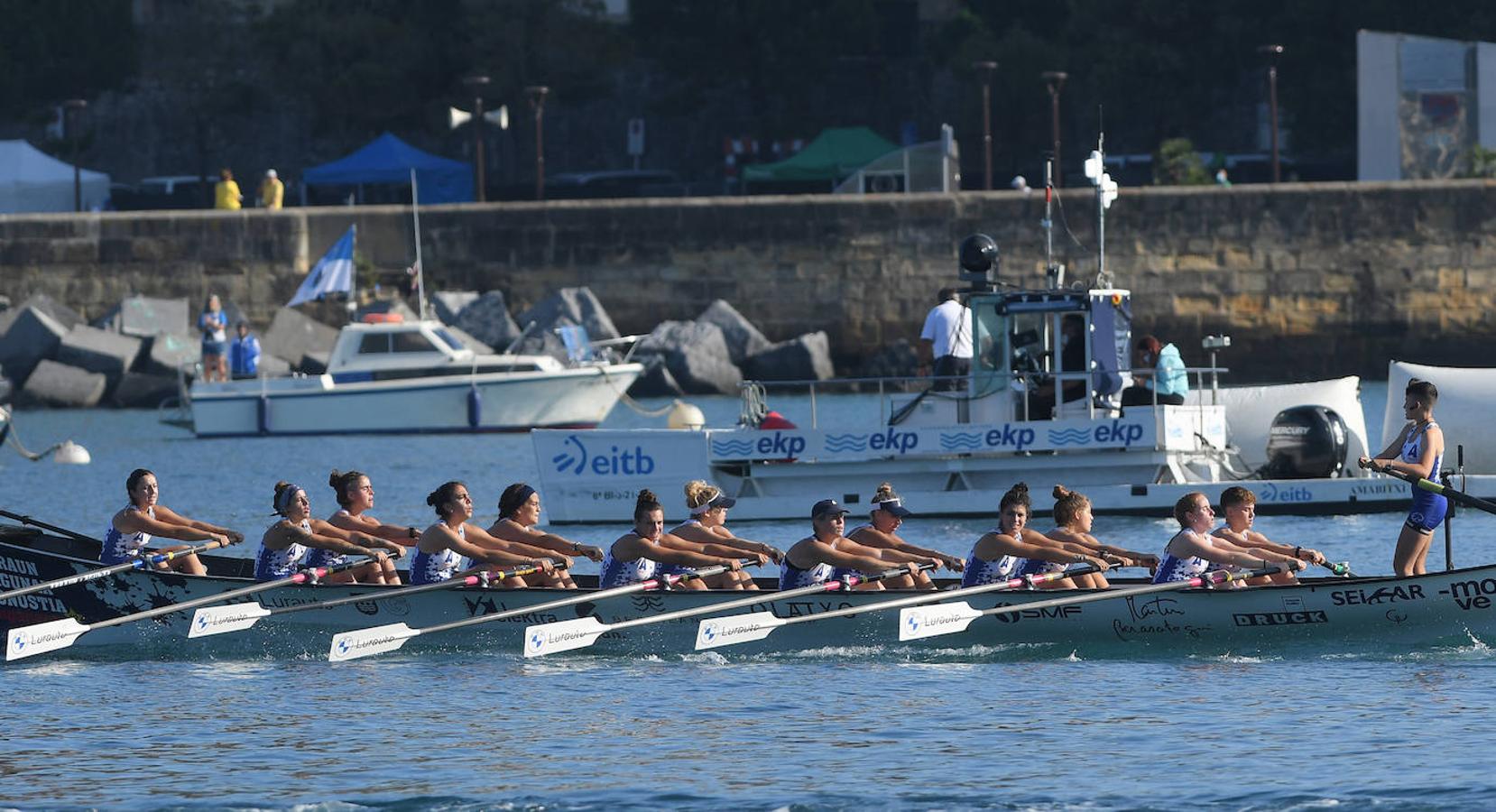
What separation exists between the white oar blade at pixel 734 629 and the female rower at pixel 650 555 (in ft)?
1.81

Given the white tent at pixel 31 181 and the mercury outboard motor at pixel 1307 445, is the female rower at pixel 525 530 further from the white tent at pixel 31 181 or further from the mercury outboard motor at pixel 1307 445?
the white tent at pixel 31 181

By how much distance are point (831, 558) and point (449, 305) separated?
2840cm

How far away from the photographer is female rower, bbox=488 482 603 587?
1836cm

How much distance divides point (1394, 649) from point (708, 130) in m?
49.3

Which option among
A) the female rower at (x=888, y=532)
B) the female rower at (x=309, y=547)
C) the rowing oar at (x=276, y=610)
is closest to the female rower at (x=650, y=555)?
the rowing oar at (x=276, y=610)

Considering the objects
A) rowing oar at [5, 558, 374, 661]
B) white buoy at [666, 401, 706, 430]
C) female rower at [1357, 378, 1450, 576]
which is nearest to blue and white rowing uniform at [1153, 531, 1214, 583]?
female rower at [1357, 378, 1450, 576]

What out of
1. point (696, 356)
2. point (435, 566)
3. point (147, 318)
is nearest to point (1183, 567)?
point (435, 566)

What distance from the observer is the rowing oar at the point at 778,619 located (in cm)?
1756

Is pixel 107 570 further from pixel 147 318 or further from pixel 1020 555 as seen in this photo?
pixel 147 318

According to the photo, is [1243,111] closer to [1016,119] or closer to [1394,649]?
[1016,119]

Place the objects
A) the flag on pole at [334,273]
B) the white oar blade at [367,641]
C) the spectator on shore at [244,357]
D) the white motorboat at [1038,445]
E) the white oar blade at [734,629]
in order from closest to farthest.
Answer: the white oar blade at [734,629]
the white oar blade at [367,641]
the white motorboat at [1038,445]
the flag on pole at [334,273]
the spectator on shore at [244,357]

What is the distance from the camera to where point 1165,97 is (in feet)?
200

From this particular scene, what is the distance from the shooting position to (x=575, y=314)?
45.8 metres

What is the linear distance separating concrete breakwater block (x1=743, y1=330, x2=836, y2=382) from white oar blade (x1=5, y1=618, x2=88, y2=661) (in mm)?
27338
